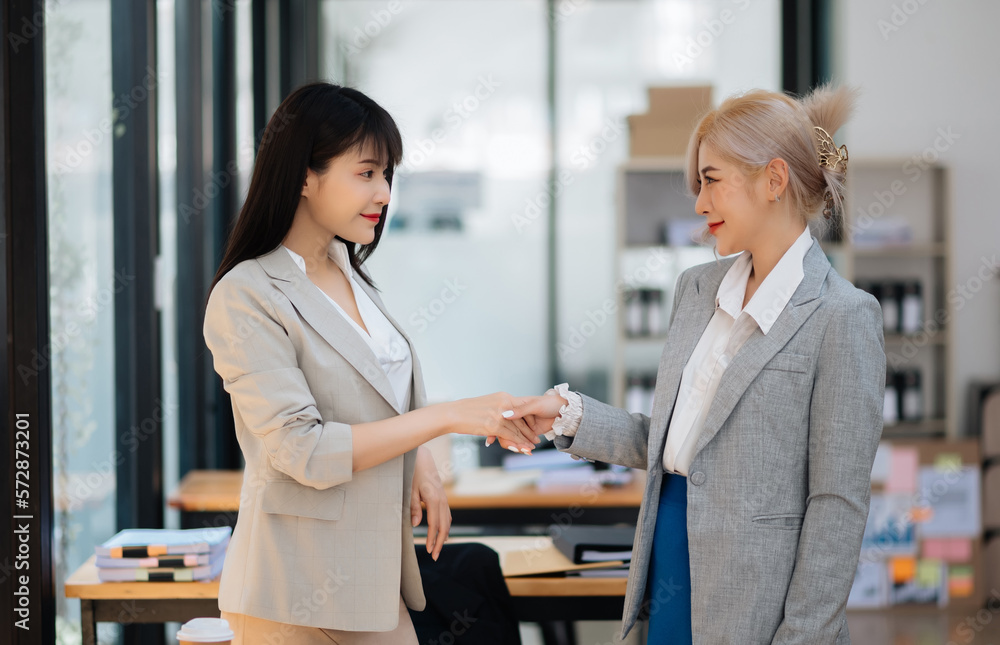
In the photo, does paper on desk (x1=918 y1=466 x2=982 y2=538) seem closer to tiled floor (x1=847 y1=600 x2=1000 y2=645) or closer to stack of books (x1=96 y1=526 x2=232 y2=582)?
tiled floor (x1=847 y1=600 x2=1000 y2=645)

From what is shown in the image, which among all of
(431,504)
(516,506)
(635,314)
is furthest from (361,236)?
(635,314)

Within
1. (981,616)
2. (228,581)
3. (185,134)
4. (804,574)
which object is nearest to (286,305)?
(228,581)

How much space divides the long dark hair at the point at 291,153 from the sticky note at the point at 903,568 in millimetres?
3792

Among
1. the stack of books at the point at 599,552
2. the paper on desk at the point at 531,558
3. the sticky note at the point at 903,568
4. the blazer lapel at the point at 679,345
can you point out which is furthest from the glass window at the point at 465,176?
the blazer lapel at the point at 679,345

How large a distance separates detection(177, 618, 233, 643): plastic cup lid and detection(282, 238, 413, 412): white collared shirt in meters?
0.51

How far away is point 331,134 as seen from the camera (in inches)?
60.2

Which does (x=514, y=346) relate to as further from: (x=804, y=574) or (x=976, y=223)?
(x=804, y=574)

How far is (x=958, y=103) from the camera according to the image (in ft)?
15.3

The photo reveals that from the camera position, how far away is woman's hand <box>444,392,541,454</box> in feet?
5.27

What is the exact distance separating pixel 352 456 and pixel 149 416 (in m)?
1.55

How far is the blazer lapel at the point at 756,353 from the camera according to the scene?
1495mm

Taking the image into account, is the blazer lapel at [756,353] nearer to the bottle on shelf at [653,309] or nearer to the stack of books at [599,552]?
the stack of books at [599,552]

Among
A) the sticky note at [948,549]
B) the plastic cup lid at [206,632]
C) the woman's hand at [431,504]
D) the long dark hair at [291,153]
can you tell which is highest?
the long dark hair at [291,153]

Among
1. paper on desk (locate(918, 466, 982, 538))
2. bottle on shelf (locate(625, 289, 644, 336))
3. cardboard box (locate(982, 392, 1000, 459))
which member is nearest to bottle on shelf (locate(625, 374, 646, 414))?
bottle on shelf (locate(625, 289, 644, 336))
